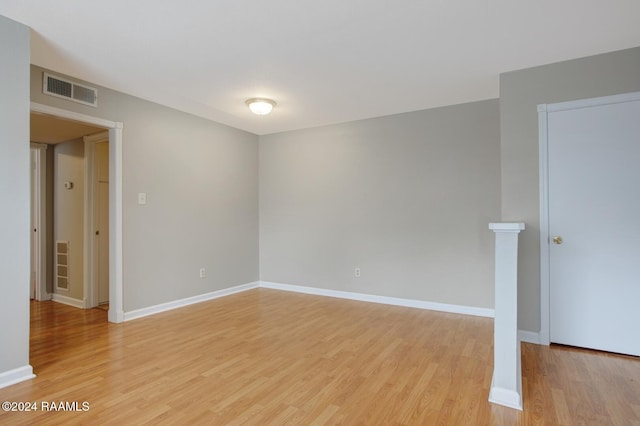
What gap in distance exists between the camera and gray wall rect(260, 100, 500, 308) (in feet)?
13.0

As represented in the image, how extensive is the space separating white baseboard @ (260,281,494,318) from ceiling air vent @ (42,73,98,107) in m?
3.51

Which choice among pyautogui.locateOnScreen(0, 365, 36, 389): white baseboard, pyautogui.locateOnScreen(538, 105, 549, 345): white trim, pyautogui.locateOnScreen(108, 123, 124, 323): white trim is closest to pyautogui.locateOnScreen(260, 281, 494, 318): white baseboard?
pyautogui.locateOnScreen(538, 105, 549, 345): white trim

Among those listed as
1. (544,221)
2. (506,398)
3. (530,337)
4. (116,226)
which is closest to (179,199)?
(116,226)

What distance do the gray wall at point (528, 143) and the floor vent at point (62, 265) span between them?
5552mm

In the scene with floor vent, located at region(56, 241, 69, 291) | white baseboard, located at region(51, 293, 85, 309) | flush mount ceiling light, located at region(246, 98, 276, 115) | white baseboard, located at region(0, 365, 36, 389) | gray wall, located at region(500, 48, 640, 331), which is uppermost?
flush mount ceiling light, located at region(246, 98, 276, 115)

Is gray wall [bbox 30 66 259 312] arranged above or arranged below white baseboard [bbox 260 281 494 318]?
above

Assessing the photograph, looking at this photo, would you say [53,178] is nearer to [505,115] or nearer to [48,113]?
[48,113]

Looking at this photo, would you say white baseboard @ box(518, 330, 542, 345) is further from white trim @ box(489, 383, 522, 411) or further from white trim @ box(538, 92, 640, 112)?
white trim @ box(538, 92, 640, 112)

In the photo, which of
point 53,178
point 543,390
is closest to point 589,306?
point 543,390

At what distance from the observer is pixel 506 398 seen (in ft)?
6.79

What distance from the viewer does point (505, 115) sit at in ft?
10.6

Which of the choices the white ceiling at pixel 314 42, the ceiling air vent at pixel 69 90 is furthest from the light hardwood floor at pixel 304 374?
the white ceiling at pixel 314 42

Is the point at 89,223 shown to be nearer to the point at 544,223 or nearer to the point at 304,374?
the point at 304,374

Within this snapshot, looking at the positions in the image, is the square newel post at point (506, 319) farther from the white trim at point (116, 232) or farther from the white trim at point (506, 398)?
the white trim at point (116, 232)
